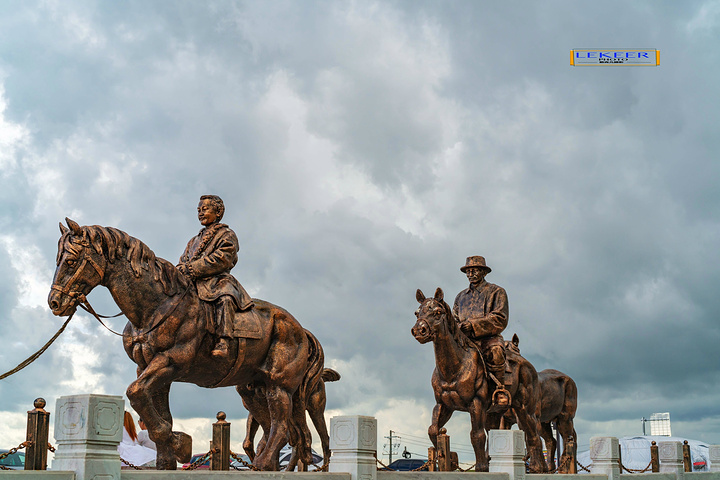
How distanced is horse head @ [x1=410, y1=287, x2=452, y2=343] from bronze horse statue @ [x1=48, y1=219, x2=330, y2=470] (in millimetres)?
1963

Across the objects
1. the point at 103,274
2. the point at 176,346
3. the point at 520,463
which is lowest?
the point at 520,463

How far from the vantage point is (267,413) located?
10.3 meters

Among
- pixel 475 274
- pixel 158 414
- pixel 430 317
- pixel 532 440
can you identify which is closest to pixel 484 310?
pixel 475 274

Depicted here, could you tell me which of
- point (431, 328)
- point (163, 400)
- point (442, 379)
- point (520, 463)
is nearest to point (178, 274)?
point (163, 400)

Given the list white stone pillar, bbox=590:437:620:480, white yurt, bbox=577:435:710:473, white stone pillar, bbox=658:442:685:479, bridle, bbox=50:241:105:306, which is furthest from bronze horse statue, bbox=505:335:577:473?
white yurt, bbox=577:435:710:473

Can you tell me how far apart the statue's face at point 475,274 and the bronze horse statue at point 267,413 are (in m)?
3.17

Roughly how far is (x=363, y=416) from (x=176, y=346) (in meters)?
2.24

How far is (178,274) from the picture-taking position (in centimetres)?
910

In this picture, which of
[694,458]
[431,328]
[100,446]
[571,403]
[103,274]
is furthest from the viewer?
[694,458]

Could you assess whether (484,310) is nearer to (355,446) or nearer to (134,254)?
(355,446)

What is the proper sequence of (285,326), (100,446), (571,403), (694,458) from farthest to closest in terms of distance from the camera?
(694,458) → (571,403) → (285,326) → (100,446)

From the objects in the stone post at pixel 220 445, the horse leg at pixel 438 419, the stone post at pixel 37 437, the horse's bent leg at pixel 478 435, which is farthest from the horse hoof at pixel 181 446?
the horse's bent leg at pixel 478 435

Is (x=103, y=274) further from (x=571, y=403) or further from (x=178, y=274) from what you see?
(x=571, y=403)

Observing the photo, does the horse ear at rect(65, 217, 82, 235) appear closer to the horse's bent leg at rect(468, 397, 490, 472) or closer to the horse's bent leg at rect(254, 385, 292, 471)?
the horse's bent leg at rect(254, 385, 292, 471)
